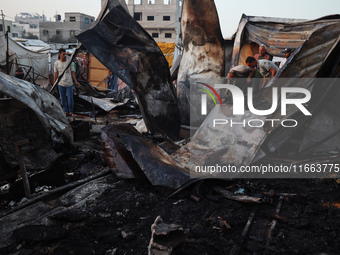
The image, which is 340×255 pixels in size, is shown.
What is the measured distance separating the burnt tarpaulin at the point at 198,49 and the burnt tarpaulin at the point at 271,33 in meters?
3.02

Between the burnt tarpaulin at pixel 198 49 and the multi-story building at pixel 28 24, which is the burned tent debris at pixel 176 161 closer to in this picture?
the burnt tarpaulin at pixel 198 49

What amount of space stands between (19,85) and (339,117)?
484 cm

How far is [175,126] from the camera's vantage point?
581cm

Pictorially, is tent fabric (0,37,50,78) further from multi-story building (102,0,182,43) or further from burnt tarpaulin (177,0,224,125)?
multi-story building (102,0,182,43)

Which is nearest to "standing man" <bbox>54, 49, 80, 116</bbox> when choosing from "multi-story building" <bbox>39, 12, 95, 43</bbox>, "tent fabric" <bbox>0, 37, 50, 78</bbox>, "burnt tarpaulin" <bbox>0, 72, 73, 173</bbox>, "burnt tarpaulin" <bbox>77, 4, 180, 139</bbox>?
"burnt tarpaulin" <bbox>0, 72, 73, 173</bbox>

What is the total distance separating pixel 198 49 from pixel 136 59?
148cm

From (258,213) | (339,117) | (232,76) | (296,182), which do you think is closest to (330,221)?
(258,213)

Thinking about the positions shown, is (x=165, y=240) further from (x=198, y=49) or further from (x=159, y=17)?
(x=159, y=17)

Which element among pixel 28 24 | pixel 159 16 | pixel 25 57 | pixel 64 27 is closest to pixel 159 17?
pixel 159 16

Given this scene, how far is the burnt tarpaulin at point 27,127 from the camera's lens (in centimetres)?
426

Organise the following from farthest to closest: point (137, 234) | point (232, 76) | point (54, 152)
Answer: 1. point (232, 76)
2. point (54, 152)
3. point (137, 234)

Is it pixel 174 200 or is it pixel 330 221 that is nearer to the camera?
pixel 330 221

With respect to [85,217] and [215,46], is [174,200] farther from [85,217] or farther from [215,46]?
[215,46]

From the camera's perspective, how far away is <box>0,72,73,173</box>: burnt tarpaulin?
14.0ft
